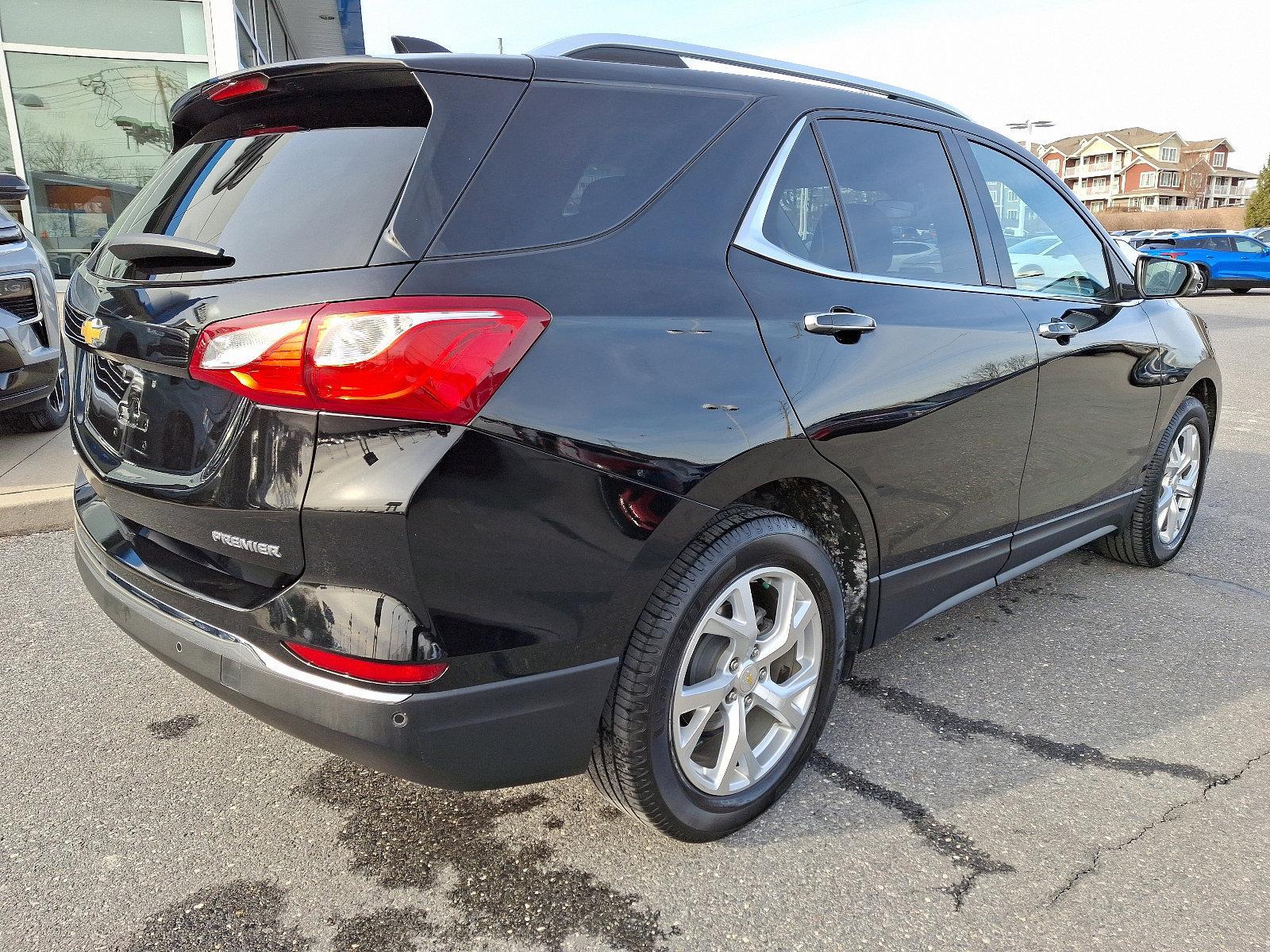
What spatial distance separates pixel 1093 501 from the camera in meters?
3.52

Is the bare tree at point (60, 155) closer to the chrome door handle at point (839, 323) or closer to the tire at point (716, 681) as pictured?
the chrome door handle at point (839, 323)

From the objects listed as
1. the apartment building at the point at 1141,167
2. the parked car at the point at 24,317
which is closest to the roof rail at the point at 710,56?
the parked car at the point at 24,317

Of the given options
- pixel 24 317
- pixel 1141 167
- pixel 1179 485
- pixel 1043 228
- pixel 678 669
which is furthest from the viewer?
pixel 1141 167

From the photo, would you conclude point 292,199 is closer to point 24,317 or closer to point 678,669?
point 678,669

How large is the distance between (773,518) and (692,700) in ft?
1.47

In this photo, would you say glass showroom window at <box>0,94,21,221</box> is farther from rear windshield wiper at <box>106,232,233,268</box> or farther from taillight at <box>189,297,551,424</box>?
taillight at <box>189,297,551,424</box>

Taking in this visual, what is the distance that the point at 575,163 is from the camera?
1.91 meters

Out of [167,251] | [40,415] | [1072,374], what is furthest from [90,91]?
[1072,374]

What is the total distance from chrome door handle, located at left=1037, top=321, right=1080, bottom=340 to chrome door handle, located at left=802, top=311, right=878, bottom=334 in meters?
0.93

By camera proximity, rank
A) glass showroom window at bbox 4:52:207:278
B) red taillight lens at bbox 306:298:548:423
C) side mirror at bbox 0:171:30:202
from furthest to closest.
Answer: glass showroom window at bbox 4:52:207:278 → side mirror at bbox 0:171:30:202 → red taillight lens at bbox 306:298:548:423

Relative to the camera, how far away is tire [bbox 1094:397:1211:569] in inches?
154

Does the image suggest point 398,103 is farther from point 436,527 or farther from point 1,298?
point 1,298

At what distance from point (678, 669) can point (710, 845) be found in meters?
0.51

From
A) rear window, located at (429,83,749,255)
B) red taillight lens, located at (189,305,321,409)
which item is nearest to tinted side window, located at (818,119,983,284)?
rear window, located at (429,83,749,255)
